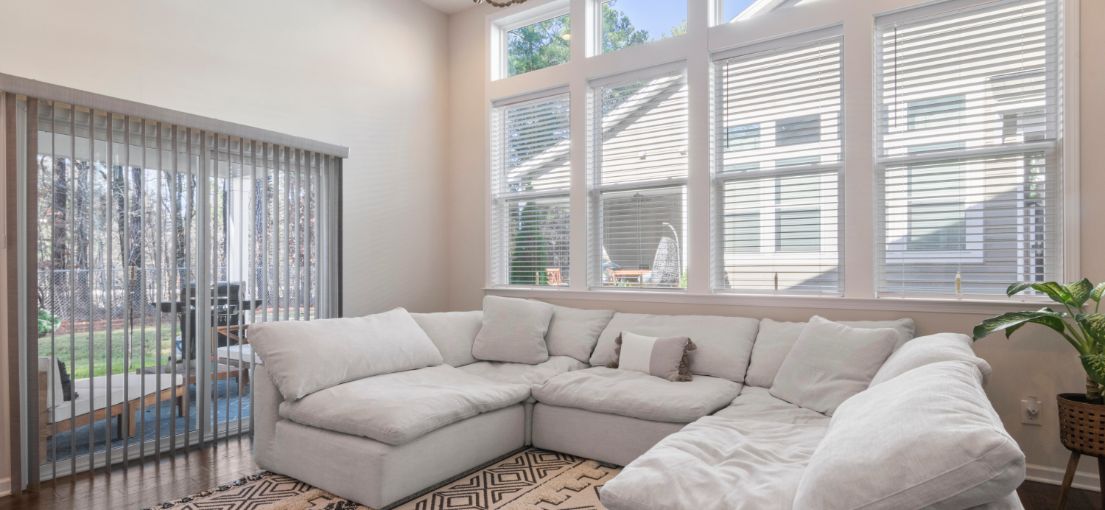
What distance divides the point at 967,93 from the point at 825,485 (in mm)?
2800

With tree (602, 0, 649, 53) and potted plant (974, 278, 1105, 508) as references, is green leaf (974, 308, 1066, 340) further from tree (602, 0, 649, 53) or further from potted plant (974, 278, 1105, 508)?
tree (602, 0, 649, 53)

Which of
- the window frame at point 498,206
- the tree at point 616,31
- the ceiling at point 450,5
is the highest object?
the ceiling at point 450,5

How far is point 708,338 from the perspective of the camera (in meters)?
3.44

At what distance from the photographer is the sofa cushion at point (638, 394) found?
283 centimetres

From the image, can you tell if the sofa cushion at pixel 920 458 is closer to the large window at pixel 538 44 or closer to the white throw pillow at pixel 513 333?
the white throw pillow at pixel 513 333

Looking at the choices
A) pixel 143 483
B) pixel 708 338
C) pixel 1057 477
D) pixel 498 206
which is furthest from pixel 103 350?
pixel 1057 477

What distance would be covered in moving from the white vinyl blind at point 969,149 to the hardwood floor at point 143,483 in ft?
12.0

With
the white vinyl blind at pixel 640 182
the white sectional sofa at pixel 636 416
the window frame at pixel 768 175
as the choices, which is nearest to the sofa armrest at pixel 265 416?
the white sectional sofa at pixel 636 416

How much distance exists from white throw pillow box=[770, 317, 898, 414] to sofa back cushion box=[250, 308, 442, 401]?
2.03 meters

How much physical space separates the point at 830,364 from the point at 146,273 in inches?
137

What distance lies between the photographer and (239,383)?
3.55m

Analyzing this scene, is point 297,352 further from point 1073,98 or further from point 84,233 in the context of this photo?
point 1073,98

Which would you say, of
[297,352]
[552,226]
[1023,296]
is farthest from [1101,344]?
[297,352]

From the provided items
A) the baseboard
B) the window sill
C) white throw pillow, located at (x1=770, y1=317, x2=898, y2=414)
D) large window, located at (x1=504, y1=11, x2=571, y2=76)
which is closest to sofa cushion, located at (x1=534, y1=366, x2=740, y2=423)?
white throw pillow, located at (x1=770, y1=317, x2=898, y2=414)
